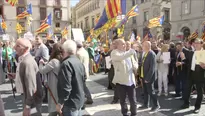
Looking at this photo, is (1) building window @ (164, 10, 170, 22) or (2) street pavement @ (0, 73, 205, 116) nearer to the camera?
(2) street pavement @ (0, 73, 205, 116)

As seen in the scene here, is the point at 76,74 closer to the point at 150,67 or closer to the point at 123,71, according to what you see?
the point at 123,71

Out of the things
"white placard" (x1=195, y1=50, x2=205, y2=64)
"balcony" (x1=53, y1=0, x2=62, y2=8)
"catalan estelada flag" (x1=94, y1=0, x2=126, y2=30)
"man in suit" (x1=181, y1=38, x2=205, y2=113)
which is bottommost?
"man in suit" (x1=181, y1=38, x2=205, y2=113)

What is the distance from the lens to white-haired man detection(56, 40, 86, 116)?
285 cm

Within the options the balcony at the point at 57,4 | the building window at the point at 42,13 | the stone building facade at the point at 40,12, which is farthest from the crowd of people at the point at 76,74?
the balcony at the point at 57,4

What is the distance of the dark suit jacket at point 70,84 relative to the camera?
285 centimetres

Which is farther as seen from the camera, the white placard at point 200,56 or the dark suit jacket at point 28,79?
the white placard at point 200,56

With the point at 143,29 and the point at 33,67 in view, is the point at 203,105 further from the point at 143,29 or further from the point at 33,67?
the point at 143,29

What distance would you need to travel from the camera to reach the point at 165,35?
42250 mm

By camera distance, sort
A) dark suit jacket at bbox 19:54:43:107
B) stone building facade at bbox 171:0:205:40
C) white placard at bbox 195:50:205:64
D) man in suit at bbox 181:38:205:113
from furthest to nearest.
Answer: stone building facade at bbox 171:0:205:40 < man in suit at bbox 181:38:205:113 < white placard at bbox 195:50:205:64 < dark suit jacket at bbox 19:54:43:107

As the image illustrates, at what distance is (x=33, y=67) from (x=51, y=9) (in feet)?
146

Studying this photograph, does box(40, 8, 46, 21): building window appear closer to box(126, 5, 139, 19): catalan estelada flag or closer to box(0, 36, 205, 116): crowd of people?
box(126, 5, 139, 19): catalan estelada flag

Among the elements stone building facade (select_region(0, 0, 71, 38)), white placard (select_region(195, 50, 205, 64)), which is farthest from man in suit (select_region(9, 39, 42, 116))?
stone building facade (select_region(0, 0, 71, 38))

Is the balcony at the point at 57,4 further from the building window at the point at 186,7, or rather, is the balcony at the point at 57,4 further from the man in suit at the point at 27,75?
the man in suit at the point at 27,75

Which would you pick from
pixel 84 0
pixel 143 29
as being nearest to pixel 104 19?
pixel 143 29
